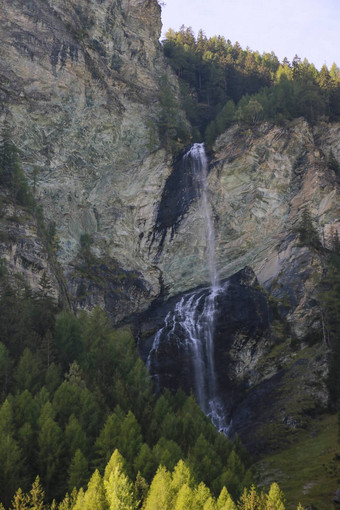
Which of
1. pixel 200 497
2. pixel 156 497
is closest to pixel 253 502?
pixel 200 497

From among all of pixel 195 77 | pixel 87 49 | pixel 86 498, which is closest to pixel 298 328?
pixel 86 498

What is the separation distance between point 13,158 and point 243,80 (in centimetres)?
5916

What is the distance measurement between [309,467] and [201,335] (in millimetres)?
21421

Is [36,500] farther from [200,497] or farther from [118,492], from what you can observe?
[200,497]

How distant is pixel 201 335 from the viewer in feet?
188

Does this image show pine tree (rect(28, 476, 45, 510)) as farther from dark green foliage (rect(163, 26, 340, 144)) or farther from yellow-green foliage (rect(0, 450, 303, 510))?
dark green foliage (rect(163, 26, 340, 144))

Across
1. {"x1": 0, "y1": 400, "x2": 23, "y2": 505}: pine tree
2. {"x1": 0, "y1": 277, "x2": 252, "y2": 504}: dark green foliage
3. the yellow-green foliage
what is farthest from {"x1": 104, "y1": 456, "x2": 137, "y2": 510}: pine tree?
{"x1": 0, "y1": 400, "x2": 23, "y2": 505}: pine tree

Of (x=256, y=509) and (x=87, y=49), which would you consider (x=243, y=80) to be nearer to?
(x=87, y=49)

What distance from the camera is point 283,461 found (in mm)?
42062

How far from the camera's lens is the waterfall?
175ft

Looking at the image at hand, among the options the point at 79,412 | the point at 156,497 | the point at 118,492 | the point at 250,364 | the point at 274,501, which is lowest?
the point at 274,501

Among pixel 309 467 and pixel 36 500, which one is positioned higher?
pixel 36 500

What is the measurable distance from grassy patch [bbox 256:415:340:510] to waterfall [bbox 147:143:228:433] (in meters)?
8.57

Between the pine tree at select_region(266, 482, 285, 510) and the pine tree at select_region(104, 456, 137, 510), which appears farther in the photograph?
the pine tree at select_region(104, 456, 137, 510)
